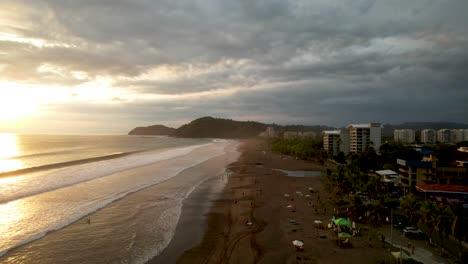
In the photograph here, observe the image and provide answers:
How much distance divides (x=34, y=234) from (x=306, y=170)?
45.9 m

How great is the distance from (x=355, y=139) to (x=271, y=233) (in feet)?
244

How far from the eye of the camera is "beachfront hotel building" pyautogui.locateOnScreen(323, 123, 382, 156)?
8662 cm

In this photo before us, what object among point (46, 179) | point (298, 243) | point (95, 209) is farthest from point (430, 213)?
point (46, 179)

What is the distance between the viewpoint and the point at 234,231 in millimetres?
23203

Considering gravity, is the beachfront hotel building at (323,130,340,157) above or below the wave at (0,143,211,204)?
above

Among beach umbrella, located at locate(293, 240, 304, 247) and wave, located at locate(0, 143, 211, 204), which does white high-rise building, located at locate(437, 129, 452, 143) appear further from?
beach umbrella, located at locate(293, 240, 304, 247)

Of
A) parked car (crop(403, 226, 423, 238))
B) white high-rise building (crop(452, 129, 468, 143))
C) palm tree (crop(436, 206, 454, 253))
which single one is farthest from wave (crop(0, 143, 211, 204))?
white high-rise building (crop(452, 129, 468, 143))

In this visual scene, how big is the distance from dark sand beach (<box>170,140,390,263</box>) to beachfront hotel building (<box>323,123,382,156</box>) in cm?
5581

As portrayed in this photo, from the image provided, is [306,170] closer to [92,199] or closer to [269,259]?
[92,199]

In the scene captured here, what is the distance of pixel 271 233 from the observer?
22.6 metres

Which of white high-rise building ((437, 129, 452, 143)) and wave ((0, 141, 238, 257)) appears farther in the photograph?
white high-rise building ((437, 129, 452, 143))

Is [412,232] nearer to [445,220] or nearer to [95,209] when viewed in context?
[445,220]

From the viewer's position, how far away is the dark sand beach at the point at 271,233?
18375 mm

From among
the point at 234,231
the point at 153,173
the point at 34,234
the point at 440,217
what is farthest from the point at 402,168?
the point at 34,234
